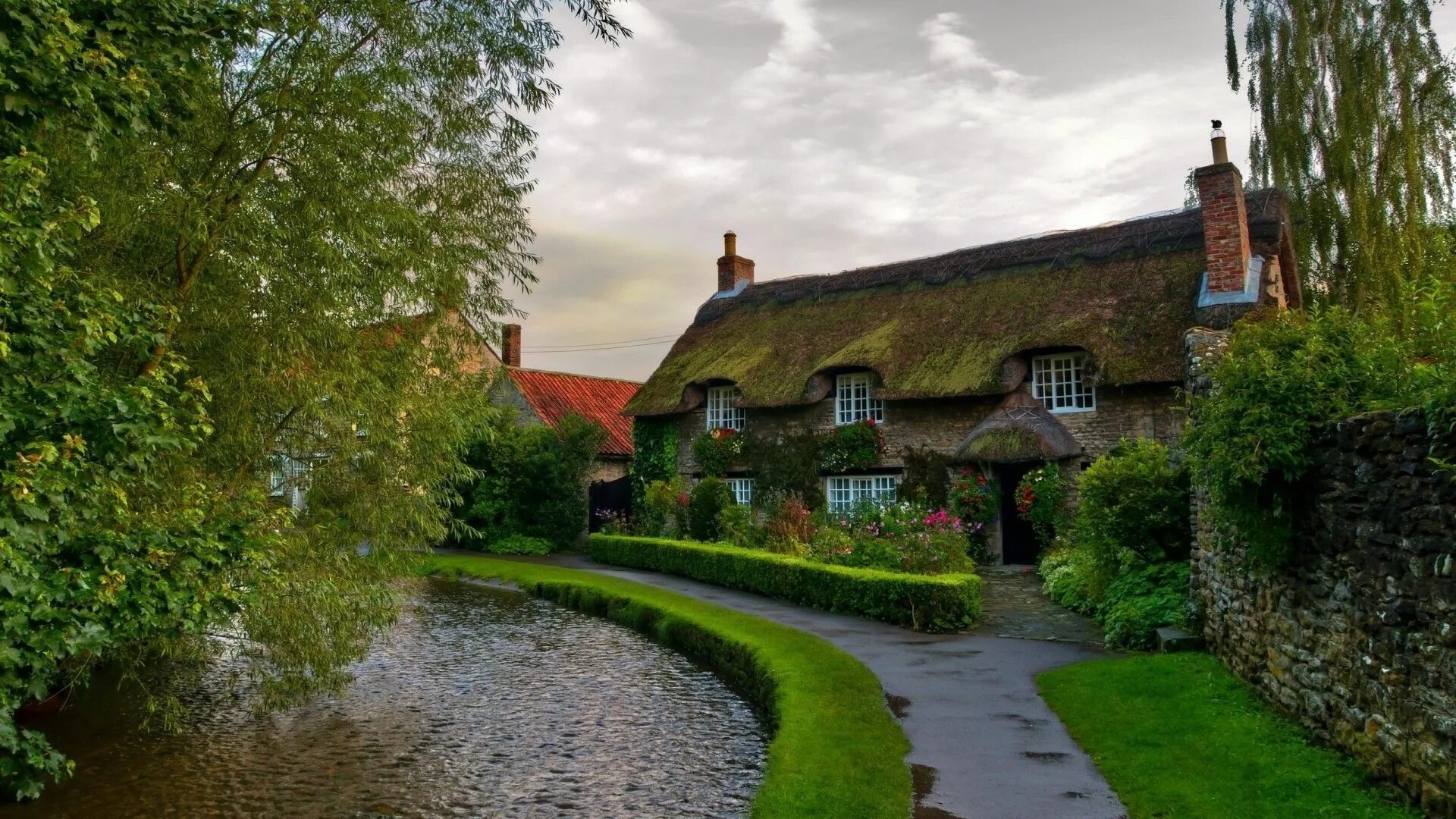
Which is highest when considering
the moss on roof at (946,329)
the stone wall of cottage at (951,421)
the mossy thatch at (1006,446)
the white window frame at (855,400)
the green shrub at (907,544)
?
the moss on roof at (946,329)

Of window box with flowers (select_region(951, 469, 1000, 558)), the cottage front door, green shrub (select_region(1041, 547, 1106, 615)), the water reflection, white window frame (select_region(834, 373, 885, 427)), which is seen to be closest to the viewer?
the water reflection

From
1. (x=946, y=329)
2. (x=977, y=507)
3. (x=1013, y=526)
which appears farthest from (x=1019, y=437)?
(x=946, y=329)

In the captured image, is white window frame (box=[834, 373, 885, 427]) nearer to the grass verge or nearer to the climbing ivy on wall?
the climbing ivy on wall

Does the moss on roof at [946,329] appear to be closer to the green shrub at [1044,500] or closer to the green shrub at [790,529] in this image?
the green shrub at [1044,500]

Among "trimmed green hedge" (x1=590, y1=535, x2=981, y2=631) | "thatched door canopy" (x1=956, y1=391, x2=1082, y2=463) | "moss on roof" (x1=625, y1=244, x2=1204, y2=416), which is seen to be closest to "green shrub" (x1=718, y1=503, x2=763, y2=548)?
"trimmed green hedge" (x1=590, y1=535, x2=981, y2=631)

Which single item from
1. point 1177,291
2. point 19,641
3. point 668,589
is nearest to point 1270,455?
point 19,641

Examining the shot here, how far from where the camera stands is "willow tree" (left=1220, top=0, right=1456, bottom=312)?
21.2m

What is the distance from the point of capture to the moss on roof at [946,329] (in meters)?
18.7

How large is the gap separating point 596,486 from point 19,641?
2295cm

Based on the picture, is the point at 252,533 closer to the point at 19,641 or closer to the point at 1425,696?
the point at 19,641

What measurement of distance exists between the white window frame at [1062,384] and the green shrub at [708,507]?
7519 mm

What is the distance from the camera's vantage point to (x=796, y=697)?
358 inches

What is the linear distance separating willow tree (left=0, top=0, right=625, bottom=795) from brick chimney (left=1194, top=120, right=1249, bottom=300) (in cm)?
1392

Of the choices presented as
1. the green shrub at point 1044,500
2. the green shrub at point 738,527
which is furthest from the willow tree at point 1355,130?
the green shrub at point 738,527
